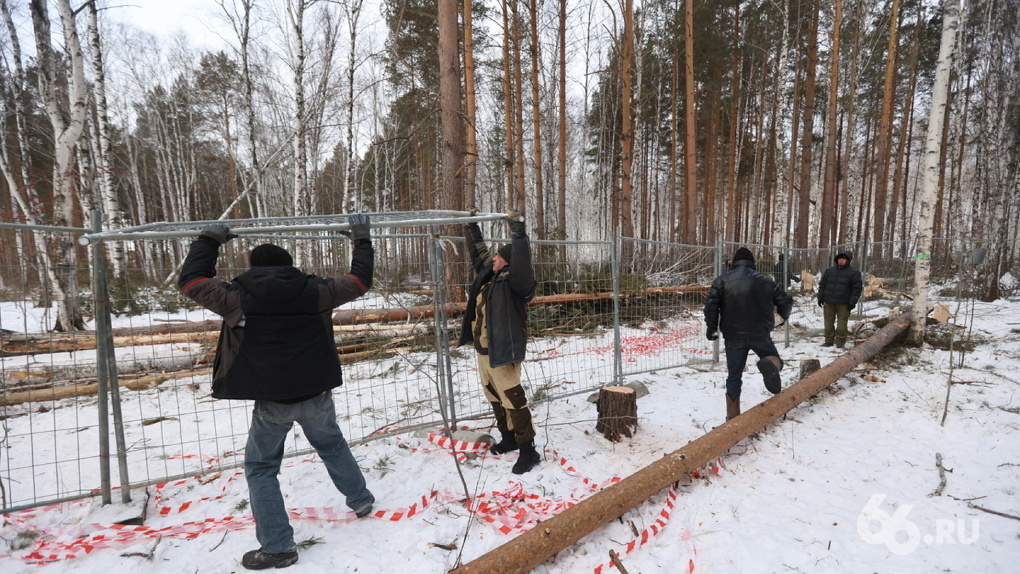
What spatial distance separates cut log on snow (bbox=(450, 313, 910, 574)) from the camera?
1.97 meters

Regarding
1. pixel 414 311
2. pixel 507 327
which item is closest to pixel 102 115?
pixel 414 311

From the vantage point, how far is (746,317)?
402 centimetres

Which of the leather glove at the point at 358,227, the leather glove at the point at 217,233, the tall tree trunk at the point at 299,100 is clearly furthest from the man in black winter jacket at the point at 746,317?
the tall tree trunk at the point at 299,100

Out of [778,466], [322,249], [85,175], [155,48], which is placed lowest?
[778,466]

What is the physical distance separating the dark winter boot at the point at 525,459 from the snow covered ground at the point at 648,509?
79mm

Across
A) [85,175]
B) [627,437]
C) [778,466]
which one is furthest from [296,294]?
[85,175]

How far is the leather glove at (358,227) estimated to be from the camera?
2.38 m

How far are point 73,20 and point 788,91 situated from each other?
23729 millimetres

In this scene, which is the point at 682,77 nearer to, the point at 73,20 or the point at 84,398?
the point at 73,20

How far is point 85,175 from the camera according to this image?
777 centimetres

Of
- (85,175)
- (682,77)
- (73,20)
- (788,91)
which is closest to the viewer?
(73,20)

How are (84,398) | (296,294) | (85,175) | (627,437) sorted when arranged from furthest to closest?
(85,175)
(84,398)
(627,437)
(296,294)

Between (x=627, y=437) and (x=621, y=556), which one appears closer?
(x=621, y=556)

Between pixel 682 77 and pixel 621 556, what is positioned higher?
pixel 682 77
